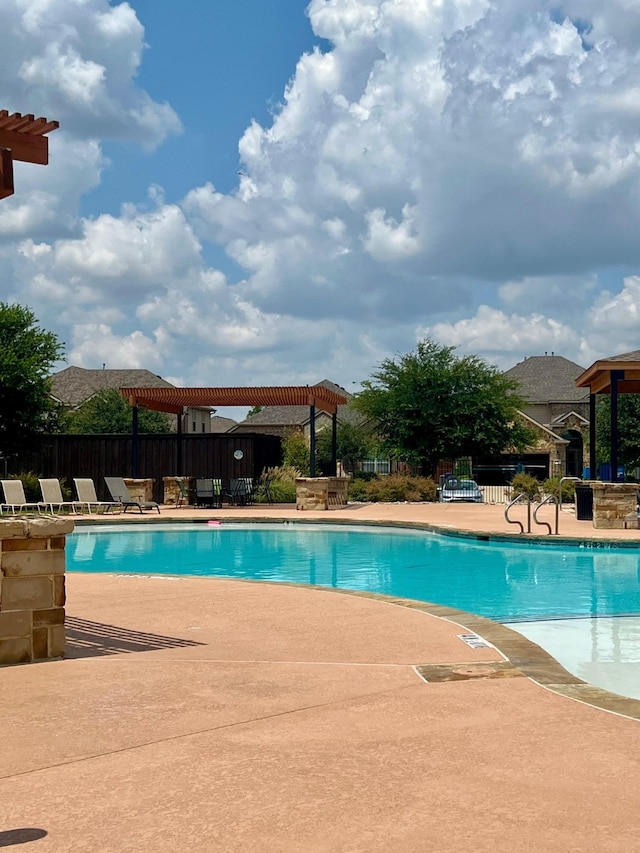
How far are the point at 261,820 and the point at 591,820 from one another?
48.2 inches

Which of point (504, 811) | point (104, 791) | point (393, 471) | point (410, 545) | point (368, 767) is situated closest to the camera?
point (504, 811)

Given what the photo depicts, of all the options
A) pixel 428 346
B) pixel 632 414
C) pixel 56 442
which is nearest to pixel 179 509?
pixel 56 442

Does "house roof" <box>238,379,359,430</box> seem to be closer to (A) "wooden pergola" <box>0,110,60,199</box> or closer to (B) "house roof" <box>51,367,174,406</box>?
(B) "house roof" <box>51,367,174,406</box>

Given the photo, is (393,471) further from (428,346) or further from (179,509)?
(179,509)

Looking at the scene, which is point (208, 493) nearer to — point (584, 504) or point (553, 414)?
point (584, 504)

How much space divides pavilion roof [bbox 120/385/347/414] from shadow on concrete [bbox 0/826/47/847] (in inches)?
838

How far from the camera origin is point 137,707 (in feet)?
16.5

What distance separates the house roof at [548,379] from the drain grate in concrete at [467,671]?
1953 inches

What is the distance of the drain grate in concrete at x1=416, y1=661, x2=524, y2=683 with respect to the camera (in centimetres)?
577

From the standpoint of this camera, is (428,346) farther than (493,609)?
Yes

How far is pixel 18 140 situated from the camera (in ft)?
22.5

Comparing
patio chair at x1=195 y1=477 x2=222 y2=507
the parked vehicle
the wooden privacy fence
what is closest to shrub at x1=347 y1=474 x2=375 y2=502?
the parked vehicle

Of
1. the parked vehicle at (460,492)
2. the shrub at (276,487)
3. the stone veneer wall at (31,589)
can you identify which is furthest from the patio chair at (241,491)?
the stone veneer wall at (31,589)

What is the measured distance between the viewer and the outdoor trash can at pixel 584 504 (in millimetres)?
20516
